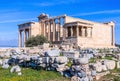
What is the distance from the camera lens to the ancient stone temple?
6581 cm

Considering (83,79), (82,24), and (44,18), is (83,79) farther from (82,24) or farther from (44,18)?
(44,18)

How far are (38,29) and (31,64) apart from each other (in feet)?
187

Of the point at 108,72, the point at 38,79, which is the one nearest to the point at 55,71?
the point at 38,79

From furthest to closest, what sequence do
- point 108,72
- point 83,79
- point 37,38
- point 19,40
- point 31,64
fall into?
point 19,40 < point 37,38 < point 31,64 < point 108,72 < point 83,79

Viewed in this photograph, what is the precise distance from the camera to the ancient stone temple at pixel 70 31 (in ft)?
216

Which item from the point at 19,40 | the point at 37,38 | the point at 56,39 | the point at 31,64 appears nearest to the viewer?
the point at 31,64

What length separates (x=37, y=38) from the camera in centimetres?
6412

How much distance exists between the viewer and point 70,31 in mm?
70312

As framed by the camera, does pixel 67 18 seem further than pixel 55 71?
Yes

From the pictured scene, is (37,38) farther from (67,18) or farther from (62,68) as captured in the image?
(62,68)

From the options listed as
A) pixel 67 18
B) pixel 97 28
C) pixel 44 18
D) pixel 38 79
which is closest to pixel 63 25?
pixel 67 18

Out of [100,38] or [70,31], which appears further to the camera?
[100,38]

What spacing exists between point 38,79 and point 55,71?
7.75ft

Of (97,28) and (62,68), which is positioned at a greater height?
(97,28)
